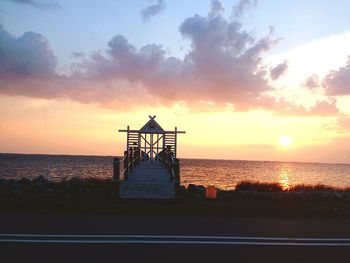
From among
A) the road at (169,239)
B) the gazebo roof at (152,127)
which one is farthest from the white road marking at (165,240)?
the gazebo roof at (152,127)

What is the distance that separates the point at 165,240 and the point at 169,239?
13 cm

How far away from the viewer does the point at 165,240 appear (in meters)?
9.17

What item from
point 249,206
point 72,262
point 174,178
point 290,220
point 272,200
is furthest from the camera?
point 174,178

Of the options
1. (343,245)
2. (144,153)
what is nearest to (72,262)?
(343,245)

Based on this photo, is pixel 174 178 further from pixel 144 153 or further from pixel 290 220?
pixel 144 153

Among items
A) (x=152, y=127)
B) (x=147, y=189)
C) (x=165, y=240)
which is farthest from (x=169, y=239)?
(x=152, y=127)

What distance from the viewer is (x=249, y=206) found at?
14.5 m

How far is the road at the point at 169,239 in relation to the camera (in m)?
7.93

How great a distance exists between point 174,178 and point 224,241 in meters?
9.44

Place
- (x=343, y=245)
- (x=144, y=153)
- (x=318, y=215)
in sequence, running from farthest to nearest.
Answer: (x=144, y=153) → (x=318, y=215) → (x=343, y=245)

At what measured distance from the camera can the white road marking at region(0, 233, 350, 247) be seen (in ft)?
29.3

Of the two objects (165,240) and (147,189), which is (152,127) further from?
(165,240)

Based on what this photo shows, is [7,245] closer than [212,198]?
Yes

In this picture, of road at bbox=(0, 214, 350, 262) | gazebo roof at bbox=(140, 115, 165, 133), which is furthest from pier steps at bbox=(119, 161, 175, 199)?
gazebo roof at bbox=(140, 115, 165, 133)
